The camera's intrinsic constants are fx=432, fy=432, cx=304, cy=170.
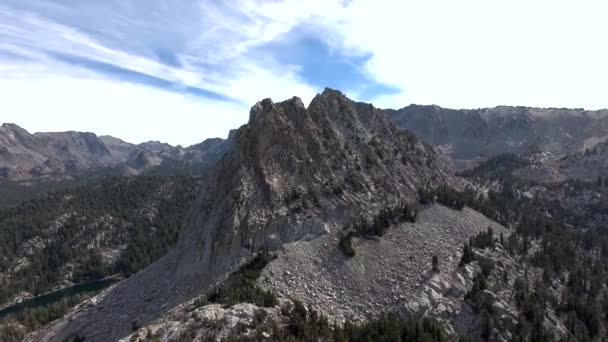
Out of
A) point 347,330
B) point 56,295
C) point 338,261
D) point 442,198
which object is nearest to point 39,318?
point 338,261

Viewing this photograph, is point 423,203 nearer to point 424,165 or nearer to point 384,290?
point 424,165

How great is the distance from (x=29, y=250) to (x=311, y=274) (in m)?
176

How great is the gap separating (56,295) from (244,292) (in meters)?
131

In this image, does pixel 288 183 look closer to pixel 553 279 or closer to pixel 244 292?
pixel 244 292

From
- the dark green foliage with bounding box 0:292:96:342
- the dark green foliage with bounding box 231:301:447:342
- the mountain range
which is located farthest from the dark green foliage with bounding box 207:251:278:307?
the dark green foliage with bounding box 0:292:96:342

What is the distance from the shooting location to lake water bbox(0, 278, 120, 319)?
456 feet

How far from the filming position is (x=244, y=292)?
54.2 meters

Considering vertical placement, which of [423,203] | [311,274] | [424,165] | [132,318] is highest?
[424,165]

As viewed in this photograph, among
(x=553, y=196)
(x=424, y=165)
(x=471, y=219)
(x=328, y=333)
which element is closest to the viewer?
(x=328, y=333)

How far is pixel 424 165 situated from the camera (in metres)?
106

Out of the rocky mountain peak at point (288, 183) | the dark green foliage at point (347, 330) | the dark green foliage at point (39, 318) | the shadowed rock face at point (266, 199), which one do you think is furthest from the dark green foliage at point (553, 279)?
the dark green foliage at point (39, 318)

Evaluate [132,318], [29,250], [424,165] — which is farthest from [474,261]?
[29,250]

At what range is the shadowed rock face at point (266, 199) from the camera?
66.9 metres

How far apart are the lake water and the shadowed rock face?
79882mm
